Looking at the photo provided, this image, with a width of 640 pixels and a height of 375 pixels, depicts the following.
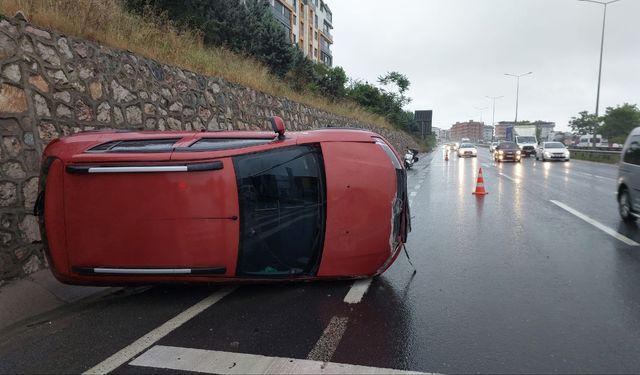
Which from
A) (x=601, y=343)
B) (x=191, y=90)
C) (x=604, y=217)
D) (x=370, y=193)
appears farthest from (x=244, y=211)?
(x=604, y=217)

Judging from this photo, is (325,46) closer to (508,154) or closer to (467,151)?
(467,151)

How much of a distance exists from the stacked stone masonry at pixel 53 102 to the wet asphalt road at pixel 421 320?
1374mm

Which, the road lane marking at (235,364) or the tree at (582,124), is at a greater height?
the tree at (582,124)

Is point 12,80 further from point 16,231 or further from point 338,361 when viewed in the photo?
point 338,361

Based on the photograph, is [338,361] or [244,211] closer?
[338,361]

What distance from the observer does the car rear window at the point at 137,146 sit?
4.11m

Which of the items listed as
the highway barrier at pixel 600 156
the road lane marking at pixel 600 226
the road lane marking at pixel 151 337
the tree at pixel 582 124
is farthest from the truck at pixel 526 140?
the tree at pixel 582 124

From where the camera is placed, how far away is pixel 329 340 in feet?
11.4

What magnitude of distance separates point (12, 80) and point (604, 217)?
10.5 meters

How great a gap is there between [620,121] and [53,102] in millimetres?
107025

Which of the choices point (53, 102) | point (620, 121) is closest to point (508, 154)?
point (53, 102)

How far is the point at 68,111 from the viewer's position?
6.02m

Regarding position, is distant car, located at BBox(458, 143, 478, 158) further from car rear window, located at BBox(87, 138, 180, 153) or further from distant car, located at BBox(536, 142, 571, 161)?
car rear window, located at BBox(87, 138, 180, 153)

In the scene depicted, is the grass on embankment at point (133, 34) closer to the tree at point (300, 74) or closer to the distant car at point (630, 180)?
the tree at point (300, 74)
